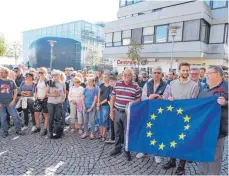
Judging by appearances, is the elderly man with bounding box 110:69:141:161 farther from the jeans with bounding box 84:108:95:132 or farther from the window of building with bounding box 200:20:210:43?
the window of building with bounding box 200:20:210:43

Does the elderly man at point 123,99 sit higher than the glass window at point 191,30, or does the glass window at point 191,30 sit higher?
the glass window at point 191,30

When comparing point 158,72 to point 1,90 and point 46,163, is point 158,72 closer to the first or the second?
point 46,163

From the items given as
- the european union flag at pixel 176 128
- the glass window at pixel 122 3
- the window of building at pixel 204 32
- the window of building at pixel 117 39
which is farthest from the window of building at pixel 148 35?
the european union flag at pixel 176 128

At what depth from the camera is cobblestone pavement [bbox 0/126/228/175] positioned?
376cm

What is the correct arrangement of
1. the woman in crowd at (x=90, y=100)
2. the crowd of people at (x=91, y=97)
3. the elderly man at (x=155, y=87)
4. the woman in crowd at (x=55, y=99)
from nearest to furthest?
the crowd of people at (x=91, y=97) < the elderly man at (x=155, y=87) < the woman in crowd at (x=55, y=99) < the woman in crowd at (x=90, y=100)

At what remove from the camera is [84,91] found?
552 cm

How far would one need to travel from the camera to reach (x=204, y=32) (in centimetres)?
1800

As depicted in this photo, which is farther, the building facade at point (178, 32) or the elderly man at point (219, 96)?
the building facade at point (178, 32)

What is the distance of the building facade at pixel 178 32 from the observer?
17.6 metres

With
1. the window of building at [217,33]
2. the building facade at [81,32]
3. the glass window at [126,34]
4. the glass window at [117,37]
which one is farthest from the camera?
the building facade at [81,32]

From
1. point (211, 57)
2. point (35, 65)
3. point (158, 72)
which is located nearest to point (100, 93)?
point (158, 72)

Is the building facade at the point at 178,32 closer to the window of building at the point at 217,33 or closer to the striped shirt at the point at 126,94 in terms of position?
the window of building at the point at 217,33

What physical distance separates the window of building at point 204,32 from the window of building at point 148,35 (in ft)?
16.3

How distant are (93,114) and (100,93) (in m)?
0.64
